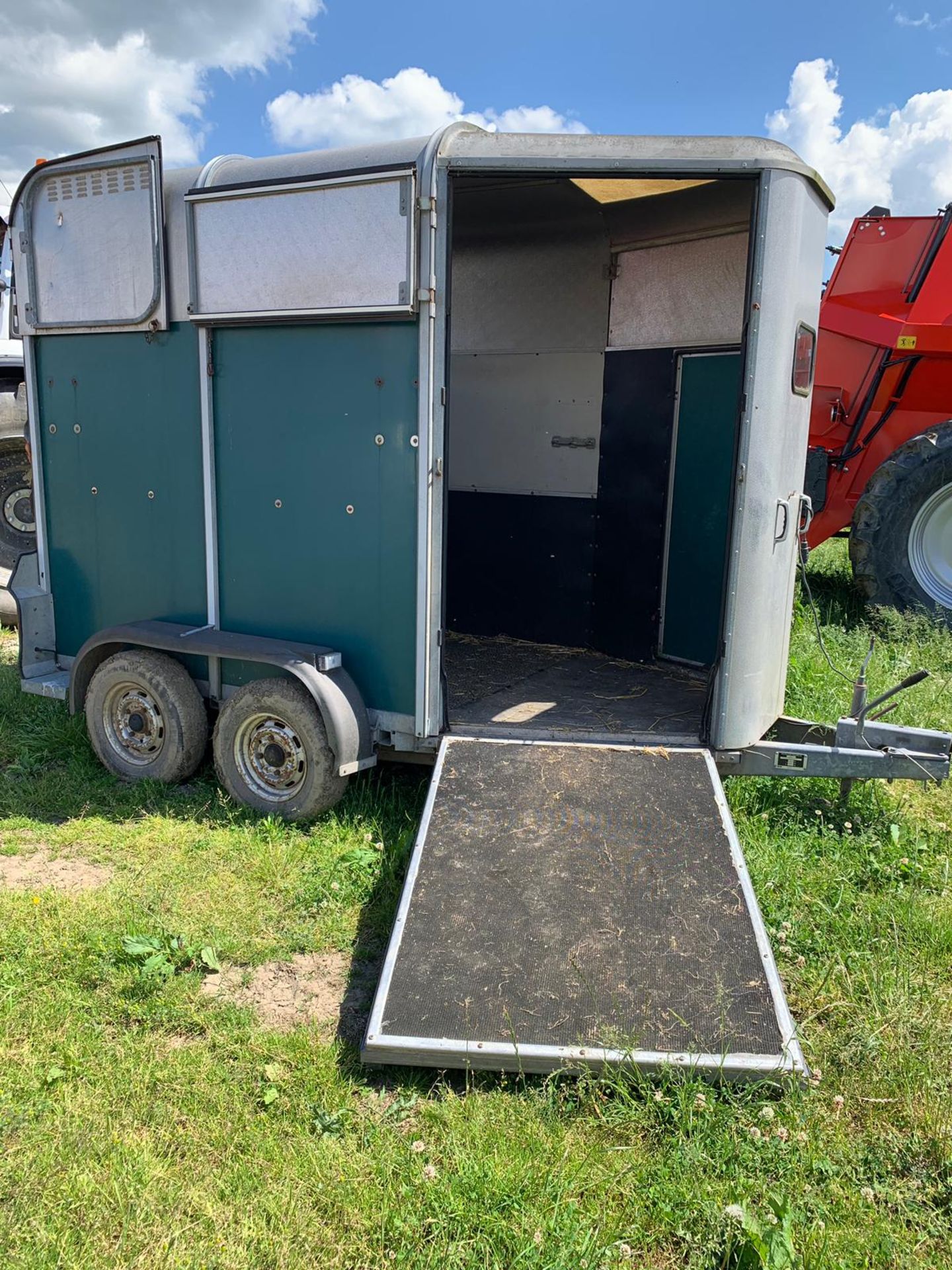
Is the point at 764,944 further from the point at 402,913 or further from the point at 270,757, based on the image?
the point at 270,757

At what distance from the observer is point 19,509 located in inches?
367

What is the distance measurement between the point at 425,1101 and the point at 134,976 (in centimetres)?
121

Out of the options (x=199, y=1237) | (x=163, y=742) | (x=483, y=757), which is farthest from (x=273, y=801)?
(x=199, y=1237)

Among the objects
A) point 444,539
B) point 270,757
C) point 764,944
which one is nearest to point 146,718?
point 270,757

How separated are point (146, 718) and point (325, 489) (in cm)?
159

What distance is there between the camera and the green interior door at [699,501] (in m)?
5.56

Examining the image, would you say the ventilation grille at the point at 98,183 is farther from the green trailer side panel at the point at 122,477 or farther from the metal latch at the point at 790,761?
the metal latch at the point at 790,761

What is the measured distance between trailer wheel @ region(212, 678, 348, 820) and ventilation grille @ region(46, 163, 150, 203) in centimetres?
248

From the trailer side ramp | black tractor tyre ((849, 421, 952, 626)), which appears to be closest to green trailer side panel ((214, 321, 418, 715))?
the trailer side ramp

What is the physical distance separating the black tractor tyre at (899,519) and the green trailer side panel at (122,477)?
484 centimetres

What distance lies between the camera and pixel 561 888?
352 cm

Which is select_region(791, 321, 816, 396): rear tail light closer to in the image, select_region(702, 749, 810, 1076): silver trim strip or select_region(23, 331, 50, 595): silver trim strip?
select_region(702, 749, 810, 1076): silver trim strip

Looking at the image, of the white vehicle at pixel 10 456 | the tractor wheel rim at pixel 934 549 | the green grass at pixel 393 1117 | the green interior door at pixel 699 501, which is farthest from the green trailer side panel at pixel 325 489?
the white vehicle at pixel 10 456

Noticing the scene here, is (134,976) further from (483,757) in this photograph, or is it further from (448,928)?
(483,757)
